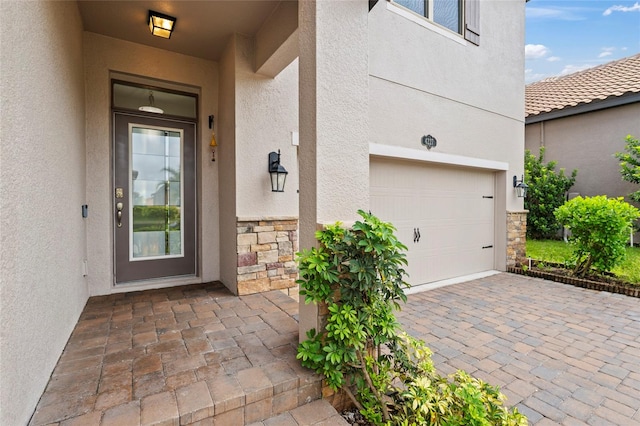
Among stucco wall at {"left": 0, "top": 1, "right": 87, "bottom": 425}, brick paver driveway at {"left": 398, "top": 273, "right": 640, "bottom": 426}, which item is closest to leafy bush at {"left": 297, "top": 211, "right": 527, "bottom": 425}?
brick paver driveway at {"left": 398, "top": 273, "right": 640, "bottom": 426}

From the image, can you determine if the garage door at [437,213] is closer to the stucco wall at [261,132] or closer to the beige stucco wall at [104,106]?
the stucco wall at [261,132]

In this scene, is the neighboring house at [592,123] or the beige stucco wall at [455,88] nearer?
the beige stucco wall at [455,88]

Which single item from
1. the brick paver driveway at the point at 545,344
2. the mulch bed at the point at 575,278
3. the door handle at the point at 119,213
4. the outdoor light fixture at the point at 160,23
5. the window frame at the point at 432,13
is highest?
the window frame at the point at 432,13

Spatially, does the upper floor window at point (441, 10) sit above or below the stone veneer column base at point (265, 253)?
above

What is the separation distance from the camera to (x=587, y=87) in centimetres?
862

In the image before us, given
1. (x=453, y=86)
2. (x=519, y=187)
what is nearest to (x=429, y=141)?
(x=453, y=86)

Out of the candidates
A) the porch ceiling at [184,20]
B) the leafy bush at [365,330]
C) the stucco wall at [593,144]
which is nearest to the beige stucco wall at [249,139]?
the porch ceiling at [184,20]

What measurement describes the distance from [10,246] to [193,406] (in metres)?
1.14

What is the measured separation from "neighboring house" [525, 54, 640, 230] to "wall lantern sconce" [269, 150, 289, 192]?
8.84 m

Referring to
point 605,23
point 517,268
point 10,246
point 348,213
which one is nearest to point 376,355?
point 348,213

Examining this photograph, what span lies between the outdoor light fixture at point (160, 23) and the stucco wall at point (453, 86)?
2459 millimetres

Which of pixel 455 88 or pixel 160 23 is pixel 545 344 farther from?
pixel 160 23

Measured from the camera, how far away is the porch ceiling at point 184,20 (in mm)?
2920

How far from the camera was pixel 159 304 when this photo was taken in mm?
3162
